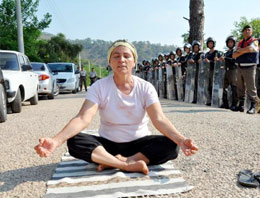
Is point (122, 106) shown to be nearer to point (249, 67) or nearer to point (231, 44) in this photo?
point (249, 67)

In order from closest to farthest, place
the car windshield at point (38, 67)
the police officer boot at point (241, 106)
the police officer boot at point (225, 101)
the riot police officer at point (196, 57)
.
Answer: the police officer boot at point (241, 106)
the police officer boot at point (225, 101)
the riot police officer at point (196, 57)
the car windshield at point (38, 67)

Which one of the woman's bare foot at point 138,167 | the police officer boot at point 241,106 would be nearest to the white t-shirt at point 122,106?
the woman's bare foot at point 138,167

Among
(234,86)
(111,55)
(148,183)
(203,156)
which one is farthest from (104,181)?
(234,86)

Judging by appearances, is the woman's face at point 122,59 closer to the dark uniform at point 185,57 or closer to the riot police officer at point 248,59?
the riot police officer at point 248,59

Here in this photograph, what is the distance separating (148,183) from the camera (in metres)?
2.53

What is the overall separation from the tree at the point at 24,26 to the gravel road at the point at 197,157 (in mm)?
18434

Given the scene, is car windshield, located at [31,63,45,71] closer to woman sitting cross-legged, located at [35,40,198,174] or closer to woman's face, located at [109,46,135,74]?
woman sitting cross-legged, located at [35,40,198,174]

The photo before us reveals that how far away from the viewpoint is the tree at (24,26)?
2264 cm

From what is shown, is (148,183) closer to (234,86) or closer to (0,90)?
(0,90)

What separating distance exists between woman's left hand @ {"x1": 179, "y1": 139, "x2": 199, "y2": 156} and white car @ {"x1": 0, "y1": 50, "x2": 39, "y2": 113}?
5.32m

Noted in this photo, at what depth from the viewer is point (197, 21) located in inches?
493

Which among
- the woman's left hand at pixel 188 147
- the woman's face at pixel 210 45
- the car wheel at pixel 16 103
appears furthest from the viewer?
the woman's face at pixel 210 45

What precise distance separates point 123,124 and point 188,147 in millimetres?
691

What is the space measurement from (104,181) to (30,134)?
2762 millimetres
